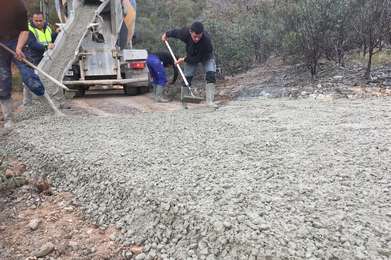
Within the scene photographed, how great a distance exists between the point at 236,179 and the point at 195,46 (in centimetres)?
417

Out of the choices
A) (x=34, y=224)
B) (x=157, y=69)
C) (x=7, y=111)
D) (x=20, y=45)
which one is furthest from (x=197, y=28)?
(x=34, y=224)

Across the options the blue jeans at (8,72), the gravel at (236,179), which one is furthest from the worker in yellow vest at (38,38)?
the gravel at (236,179)

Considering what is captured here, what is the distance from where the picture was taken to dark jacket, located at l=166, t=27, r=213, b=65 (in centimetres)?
658

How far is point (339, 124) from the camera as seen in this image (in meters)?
4.18

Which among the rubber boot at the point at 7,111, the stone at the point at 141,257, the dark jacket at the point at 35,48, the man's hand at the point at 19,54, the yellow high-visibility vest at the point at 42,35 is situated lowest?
the stone at the point at 141,257

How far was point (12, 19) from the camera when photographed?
5258mm

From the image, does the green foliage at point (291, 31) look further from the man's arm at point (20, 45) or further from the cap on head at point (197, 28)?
the man's arm at point (20, 45)

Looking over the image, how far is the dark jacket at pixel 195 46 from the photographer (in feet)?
21.6

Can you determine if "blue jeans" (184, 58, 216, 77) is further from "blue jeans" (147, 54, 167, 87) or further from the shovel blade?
"blue jeans" (147, 54, 167, 87)

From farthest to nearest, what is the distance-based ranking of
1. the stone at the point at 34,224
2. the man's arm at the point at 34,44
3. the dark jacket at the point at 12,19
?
1. the man's arm at the point at 34,44
2. the dark jacket at the point at 12,19
3. the stone at the point at 34,224

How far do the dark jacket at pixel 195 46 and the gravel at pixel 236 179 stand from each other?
77.8 inches

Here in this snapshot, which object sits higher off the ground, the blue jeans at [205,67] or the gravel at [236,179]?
the blue jeans at [205,67]

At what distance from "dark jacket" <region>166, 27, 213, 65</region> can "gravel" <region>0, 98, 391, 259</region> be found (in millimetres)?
1975

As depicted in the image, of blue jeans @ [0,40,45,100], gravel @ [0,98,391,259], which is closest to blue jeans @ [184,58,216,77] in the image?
gravel @ [0,98,391,259]
